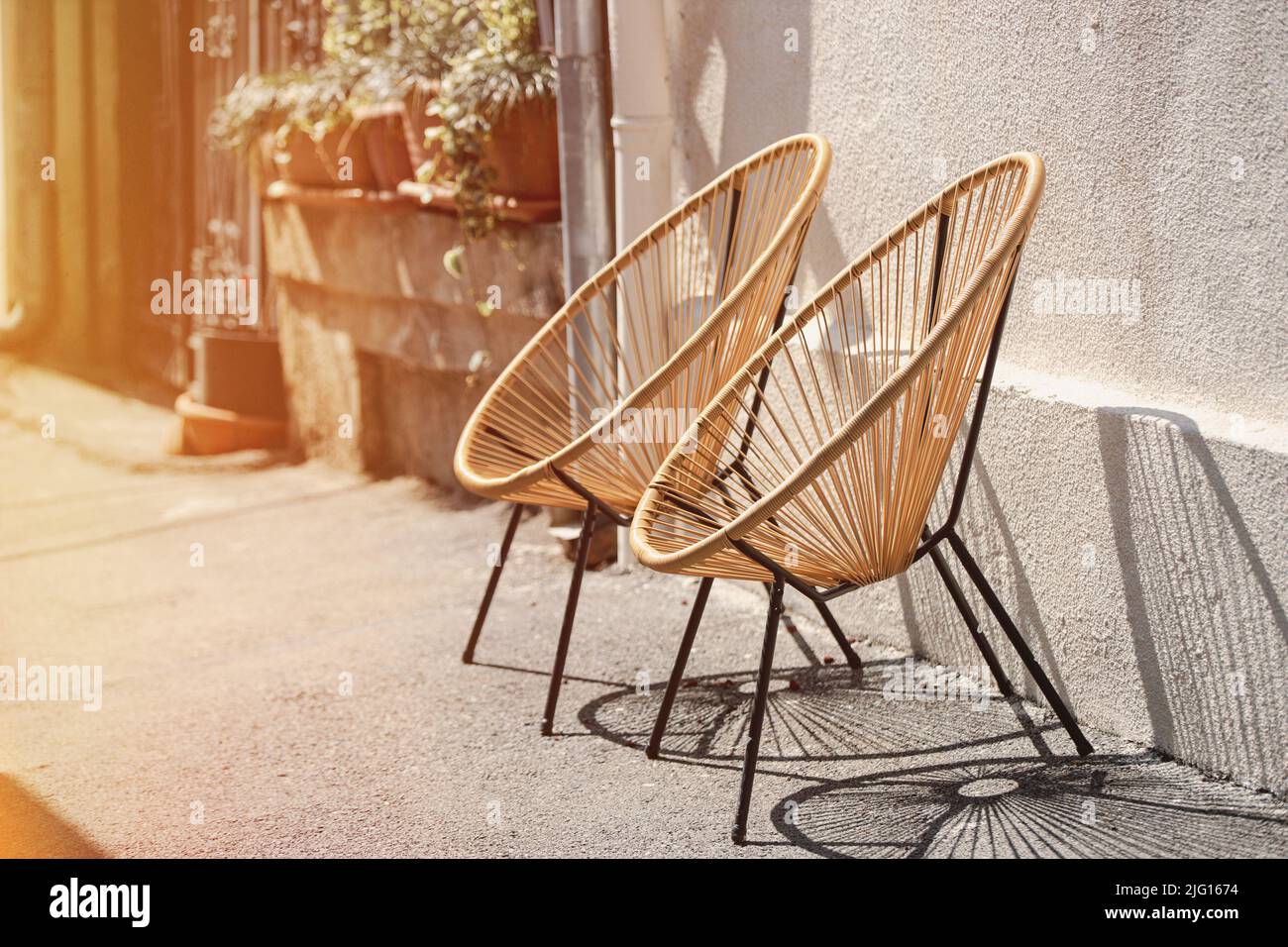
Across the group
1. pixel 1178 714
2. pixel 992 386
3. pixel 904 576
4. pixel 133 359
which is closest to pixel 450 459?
pixel 904 576

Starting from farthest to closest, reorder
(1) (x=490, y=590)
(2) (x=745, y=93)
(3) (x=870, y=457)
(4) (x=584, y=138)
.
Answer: (4) (x=584, y=138) < (2) (x=745, y=93) < (1) (x=490, y=590) < (3) (x=870, y=457)

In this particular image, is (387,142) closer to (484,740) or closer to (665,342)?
(665,342)

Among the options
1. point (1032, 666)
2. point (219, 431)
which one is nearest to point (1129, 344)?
point (1032, 666)

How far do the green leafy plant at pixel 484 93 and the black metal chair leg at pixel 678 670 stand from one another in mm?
2265

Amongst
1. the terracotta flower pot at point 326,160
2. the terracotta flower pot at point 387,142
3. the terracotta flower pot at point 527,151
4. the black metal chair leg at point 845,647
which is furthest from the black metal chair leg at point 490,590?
the terracotta flower pot at point 326,160

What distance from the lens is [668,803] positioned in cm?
281

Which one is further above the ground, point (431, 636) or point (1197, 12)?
point (1197, 12)

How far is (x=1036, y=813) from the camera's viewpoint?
8.57 feet

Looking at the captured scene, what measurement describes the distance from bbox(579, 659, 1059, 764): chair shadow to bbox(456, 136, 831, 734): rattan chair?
0.22 meters

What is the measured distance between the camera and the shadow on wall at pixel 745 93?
3.73 metres

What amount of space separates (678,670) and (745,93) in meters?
1.75

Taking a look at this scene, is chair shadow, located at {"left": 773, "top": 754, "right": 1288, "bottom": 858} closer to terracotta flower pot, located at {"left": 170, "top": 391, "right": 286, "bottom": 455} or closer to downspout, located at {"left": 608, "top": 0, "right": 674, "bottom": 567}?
downspout, located at {"left": 608, "top": 0, "right": 674, "bottom": 567}
